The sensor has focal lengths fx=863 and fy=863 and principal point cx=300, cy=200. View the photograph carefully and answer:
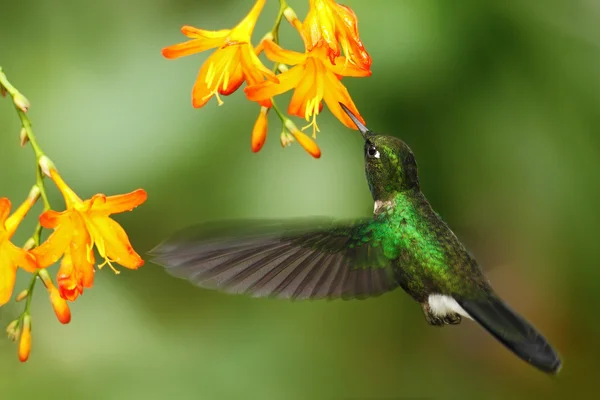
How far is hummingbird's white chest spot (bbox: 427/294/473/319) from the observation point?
8.07 ft

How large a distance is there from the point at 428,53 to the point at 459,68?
193 millimetres

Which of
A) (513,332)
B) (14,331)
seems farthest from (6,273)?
(513,332)

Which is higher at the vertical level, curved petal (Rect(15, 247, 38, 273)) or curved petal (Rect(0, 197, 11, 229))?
curved petal (Rect(0, 197, 11, 229))

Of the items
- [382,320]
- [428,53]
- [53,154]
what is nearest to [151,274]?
[53,154]

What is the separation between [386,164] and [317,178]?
133cm

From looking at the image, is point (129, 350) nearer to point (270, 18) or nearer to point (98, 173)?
point (98, 173)

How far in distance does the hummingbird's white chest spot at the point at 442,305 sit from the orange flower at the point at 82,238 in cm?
85

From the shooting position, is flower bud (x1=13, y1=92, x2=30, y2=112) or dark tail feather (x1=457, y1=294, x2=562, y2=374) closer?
dark tail feather (x1=457, y1=294, x2=562, y2=374)

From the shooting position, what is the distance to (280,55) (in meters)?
2.19

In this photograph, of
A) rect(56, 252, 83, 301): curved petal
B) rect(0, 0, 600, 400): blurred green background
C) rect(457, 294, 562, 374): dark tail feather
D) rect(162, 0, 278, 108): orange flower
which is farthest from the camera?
rect(0, 0, 600, 400): blurred green background

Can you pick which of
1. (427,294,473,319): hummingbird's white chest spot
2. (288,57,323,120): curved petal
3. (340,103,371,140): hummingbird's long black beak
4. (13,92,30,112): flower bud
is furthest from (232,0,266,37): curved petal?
(427,294,473,319): hummingbird's white chest spot

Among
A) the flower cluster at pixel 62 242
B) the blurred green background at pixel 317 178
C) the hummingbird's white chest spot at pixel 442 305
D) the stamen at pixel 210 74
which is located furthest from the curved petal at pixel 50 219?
the blurred green background at pixel 317 178

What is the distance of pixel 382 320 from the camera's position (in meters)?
4.02

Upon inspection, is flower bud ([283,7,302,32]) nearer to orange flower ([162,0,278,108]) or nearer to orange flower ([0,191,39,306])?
orange flower ([162,0,278,108])
